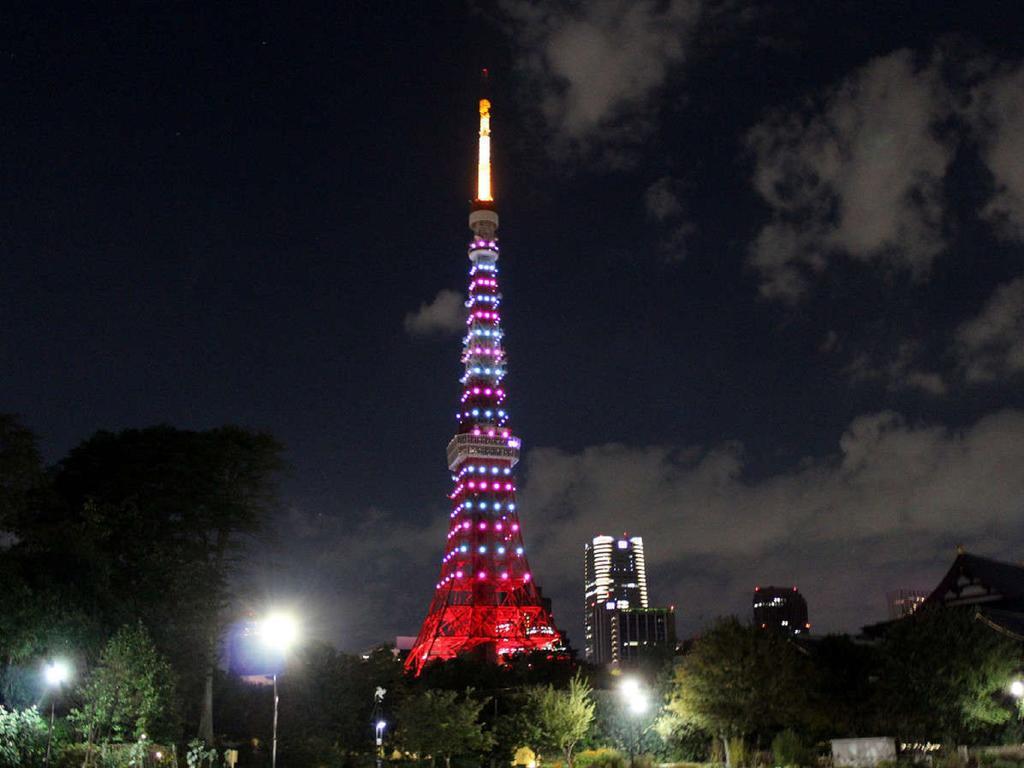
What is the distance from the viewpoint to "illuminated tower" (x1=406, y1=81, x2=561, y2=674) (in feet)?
340

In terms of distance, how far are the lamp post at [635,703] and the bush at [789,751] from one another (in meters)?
6.60

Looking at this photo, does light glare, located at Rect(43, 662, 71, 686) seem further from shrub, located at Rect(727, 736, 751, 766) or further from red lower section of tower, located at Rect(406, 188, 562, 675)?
red lower section of tower, located at Rect(406, 188, 562, 675)

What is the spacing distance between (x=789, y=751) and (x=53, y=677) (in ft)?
96.7

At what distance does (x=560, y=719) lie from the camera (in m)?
48.8

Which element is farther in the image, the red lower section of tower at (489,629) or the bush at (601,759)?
the red lower section of tower at (489,629)

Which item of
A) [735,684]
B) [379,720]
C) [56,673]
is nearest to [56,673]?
[56,673]

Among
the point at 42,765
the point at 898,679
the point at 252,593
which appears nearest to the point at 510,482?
the point at 252,593

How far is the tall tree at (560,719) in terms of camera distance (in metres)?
48.9

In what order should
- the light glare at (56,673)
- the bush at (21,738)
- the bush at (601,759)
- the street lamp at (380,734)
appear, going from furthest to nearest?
the street lamp at (380,734) < the bush at (601,759) < the light glare at (56,673) < the bush at (21,738)

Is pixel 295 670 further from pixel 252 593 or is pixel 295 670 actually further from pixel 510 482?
pixel 510 482

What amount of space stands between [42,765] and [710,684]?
2696 centimetres

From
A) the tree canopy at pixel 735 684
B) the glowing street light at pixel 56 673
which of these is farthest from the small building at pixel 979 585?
the glowing street light at pixel 56 673

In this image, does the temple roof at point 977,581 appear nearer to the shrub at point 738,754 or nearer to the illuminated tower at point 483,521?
the shrub at point 738,754

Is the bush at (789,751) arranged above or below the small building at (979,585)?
below
